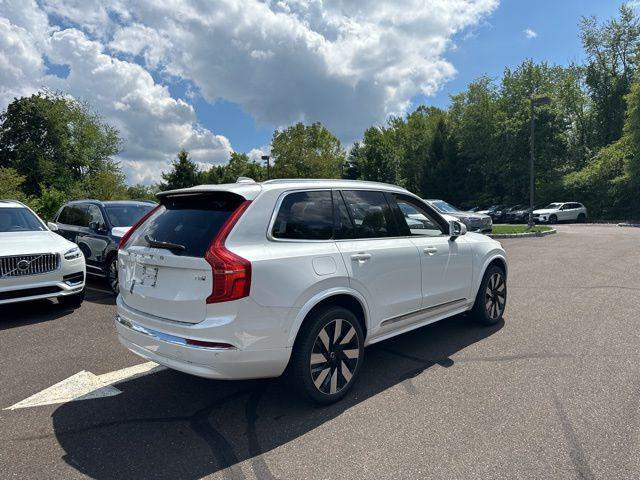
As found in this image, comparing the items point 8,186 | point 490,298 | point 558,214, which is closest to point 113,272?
point 490,298

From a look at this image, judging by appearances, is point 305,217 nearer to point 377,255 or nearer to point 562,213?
point 377,255

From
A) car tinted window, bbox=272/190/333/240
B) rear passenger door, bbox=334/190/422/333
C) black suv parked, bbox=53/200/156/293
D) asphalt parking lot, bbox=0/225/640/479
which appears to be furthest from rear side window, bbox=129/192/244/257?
black suv parked, bbox=53/200/156/293

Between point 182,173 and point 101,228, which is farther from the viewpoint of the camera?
point 182,173

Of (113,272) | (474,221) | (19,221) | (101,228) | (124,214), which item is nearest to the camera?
(19,221)

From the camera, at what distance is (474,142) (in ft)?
146

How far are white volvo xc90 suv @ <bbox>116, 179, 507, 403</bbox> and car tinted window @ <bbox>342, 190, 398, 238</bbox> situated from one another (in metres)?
0.01

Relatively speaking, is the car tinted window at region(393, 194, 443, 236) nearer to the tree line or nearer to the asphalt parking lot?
the asphalt parking lot

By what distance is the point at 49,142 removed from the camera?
43250 millimetres

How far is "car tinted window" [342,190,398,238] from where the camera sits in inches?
155

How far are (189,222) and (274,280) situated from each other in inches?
35.0

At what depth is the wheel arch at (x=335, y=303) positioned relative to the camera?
10.5 feet

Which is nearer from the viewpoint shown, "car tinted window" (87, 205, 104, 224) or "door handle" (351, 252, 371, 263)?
"door handle" (351, 252, 371, 263)

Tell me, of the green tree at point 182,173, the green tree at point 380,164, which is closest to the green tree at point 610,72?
the green tree at point 380,164

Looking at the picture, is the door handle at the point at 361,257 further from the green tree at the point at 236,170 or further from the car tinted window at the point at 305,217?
the green tree at the point at 236,170
